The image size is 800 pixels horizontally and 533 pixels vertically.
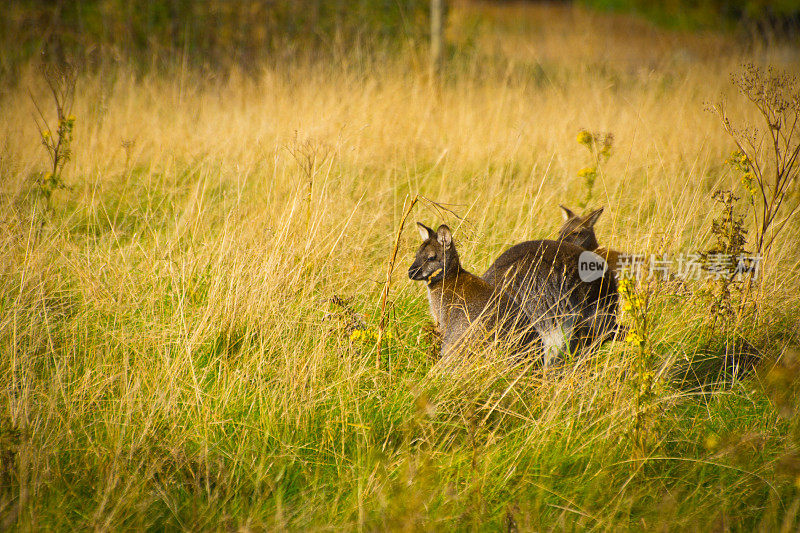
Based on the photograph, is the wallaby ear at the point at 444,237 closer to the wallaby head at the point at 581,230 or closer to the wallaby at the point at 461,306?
the wallaby at the point at 461,306

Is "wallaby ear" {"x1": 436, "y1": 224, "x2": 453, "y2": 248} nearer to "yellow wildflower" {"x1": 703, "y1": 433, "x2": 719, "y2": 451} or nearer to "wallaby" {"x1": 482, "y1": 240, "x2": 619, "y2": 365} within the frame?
"wallaby" {"x1": 482, "y1": 240, "x2": 619, "y2": 365}

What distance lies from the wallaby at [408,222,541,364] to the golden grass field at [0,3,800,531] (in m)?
0.15

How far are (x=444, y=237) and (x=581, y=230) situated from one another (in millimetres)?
967

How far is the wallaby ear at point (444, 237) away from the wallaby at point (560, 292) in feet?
0.90

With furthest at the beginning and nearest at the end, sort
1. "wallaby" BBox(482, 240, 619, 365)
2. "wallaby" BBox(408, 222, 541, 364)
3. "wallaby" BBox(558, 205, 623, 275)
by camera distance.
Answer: "wallaby" BBox(558, 205, 623, 275), "wallaby" BBox(482, 240, 619, 365), "wallaby" BBox(408, 222, 541, 364)

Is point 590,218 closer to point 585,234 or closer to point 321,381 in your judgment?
point 585,234

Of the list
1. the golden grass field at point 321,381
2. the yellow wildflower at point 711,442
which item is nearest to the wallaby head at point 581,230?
the golden grass field at point 321,381

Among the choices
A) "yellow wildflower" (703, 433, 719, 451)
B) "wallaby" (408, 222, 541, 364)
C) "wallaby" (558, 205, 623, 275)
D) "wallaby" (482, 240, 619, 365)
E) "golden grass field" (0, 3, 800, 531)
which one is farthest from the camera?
"wallaby" (558, 205, 623, 275)

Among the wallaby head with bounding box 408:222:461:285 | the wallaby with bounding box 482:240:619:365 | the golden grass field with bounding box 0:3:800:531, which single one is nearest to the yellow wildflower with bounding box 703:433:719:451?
the golden grass field with bounding box 0:3:800:531

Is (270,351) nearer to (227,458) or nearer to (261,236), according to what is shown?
(227,458)

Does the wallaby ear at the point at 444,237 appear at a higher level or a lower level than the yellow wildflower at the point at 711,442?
higher

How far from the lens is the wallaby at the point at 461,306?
2746 mm

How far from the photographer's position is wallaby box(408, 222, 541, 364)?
2.75 metres

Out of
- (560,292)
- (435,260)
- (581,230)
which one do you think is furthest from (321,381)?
(581,230)
